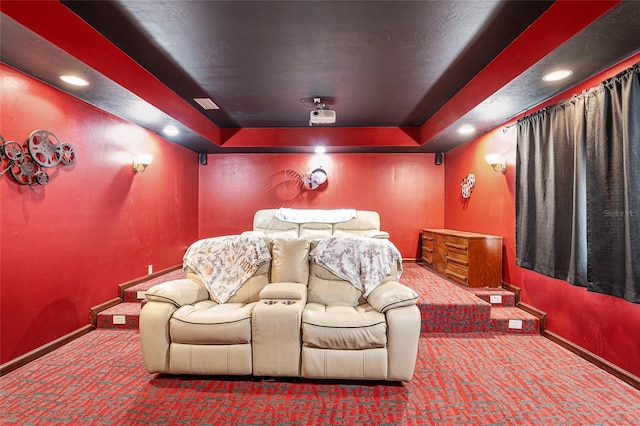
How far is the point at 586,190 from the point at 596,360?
4.59 ft

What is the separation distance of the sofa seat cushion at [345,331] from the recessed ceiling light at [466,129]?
297cm

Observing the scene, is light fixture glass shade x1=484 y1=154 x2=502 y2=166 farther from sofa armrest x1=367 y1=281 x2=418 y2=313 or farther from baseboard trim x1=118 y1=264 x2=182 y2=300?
baseboard trim x1=118 y1=264 x2=182 y2=300

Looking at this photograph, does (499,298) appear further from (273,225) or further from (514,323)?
(273,225)

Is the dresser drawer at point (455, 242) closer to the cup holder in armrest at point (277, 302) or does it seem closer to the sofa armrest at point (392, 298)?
the sofa armrest at point (392, 298)

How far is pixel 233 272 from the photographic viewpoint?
2818mm

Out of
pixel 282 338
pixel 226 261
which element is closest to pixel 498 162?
pixel 282 338

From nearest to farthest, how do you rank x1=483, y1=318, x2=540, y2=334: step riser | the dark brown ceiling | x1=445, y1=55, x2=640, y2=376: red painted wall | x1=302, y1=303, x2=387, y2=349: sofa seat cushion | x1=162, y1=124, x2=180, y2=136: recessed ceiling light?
the dark brown ceiling, x1=302, y1=303, x2=387, y2=349: sofa seat cushion, x1=445, y1=55, x2=640, y2=376: red painted wall, x1=483, y1=318, x2=540, y2=334: step riser, x1=162, y1=124, x2=180, y2=136: recessed ceiling light

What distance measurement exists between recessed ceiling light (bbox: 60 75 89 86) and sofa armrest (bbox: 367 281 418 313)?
306cm

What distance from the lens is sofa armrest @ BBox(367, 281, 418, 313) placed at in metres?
2.23

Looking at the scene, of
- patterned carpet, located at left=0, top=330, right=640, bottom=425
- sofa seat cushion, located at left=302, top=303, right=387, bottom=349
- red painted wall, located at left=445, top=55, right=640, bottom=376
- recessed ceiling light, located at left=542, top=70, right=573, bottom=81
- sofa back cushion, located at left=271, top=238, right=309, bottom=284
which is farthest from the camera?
sofa back cushion, located at left=271, top=238, right=309, bottom=284

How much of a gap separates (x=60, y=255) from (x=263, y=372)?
2.22 meters

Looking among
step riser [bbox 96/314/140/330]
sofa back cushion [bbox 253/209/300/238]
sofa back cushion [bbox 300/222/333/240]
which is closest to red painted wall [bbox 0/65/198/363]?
step riser [bbox 96/314/140/330]

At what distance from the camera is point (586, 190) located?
7.88ft

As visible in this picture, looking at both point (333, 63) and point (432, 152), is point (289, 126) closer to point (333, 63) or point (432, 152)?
point (333, 63)
